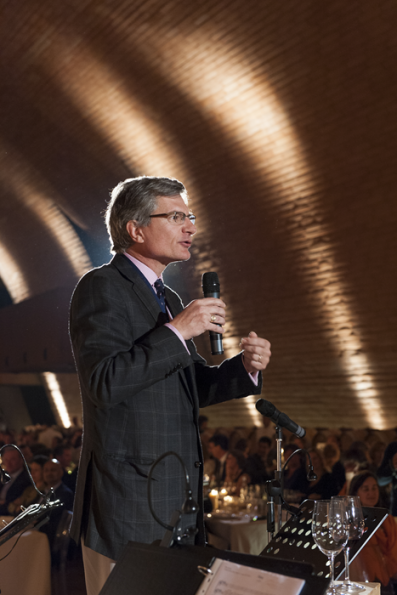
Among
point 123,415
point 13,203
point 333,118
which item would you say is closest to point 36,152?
point 13,203

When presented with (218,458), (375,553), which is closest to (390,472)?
(375,553)

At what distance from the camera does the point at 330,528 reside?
5.29ft

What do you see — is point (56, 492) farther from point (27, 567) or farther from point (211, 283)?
point (211, 283)

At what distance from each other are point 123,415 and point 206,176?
6.64 m

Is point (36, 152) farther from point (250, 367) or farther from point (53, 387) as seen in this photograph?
point (250, 367)

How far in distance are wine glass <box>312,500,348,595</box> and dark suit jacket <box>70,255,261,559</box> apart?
0.35 m

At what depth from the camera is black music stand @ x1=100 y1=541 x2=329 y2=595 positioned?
43.3 inches

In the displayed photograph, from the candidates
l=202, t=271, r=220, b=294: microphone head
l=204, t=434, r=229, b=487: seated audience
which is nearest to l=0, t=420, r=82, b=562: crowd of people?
l=204, t=434, r=229, b=487: seated audience

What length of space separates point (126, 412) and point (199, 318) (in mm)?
345

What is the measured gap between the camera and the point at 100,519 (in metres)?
1.75

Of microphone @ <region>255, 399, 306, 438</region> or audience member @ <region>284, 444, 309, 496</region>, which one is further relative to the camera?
audience member @ <region>284, 444, 309, 496</region>

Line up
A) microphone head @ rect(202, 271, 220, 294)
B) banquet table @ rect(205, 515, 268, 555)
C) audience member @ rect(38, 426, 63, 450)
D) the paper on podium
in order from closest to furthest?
the paper on podium
microphone head @ rect(202, 271, 220, 294)
banquet table @ rect(205, 515, 268, 555)
audience member @ rect(38, 426, 63, 450)

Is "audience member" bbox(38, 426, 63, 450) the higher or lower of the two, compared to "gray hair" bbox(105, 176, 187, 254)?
lower

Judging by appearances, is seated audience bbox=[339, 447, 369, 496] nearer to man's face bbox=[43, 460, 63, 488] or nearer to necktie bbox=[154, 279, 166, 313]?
man's face bbox=[43, 460, 63, 488]
